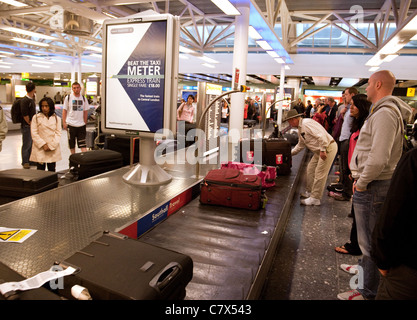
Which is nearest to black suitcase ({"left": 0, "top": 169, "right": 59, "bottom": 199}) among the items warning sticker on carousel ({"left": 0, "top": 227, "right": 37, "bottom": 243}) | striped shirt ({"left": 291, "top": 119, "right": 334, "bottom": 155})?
warning sticker on carousel ({"left": 0, "top": 227, "right": 37, "bottom": 243})

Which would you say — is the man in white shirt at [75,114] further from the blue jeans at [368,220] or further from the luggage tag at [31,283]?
the blue jeans at [368,220]

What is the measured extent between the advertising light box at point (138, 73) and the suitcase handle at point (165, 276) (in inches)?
86.0

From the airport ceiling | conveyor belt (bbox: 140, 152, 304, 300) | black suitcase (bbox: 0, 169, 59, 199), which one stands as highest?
the airport ceiling

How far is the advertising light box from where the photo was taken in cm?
340

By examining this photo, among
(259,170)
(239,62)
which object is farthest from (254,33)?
(259,170)

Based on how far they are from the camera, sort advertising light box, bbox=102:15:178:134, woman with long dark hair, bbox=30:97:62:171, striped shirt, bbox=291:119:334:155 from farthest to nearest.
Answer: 1. woman with long dark hair, bbox=30:97:62:171
2. striped shirt, bbox=291:119:334:155
3. advertising light box, bbox=102:15:178:134

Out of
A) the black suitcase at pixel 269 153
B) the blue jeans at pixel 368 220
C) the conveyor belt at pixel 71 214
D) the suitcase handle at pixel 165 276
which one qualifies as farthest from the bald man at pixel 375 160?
the black suitcase at pixel 269 153

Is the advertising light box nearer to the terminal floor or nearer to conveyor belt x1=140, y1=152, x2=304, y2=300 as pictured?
conveyor belt x1=140, y1=152, x2=304, y2=300

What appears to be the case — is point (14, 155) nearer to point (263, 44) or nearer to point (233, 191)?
point (233, 191)

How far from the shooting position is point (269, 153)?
5.54 m

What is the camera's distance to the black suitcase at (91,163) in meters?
4.34

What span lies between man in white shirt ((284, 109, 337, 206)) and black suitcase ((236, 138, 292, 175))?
1.36 feet

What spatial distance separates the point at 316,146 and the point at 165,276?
3891 millimetres

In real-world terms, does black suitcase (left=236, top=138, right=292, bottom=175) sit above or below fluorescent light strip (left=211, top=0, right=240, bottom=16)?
below
